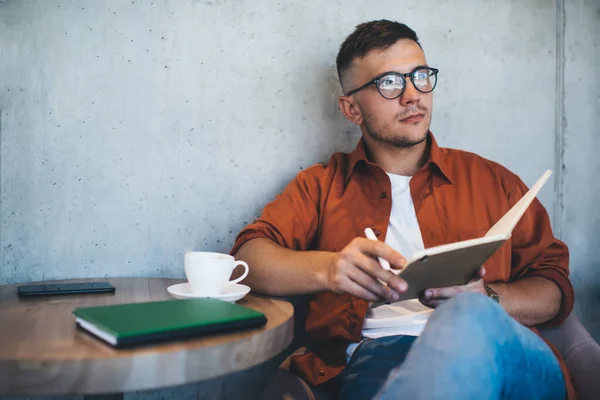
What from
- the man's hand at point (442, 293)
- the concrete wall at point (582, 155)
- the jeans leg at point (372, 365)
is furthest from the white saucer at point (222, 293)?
the concrete wall at point (582, 155)

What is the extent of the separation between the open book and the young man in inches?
2.2

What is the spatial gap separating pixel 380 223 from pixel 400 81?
44cm

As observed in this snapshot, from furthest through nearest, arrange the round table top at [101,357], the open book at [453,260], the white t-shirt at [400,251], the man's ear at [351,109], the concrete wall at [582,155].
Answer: the concrete wall at [582,155], the man's ear at [351,109], the white t-shirt at [400,251], the open book at [453,260], the round table top at [101,357]

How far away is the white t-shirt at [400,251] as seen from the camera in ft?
4.57

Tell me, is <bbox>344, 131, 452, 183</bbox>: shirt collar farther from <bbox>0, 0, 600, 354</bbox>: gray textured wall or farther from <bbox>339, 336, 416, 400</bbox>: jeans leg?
<bbox>339, 336, 416, 400</bbox>: jeans leg

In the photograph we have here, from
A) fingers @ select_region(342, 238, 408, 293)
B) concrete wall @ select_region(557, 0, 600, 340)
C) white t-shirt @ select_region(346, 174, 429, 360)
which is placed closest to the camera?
fingers @ select_region(342, 238, 408, 293)

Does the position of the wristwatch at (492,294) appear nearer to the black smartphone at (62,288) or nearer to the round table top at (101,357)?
the round table top at (101,357)

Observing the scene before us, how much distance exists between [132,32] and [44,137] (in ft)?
1.43

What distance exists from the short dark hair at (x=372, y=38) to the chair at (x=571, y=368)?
0.98m

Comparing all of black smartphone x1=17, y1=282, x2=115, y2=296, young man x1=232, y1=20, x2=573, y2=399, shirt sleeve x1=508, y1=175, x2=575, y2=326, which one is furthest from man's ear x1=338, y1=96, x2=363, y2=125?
black smartphone x1=17, y1=282, x2=115, y2=296

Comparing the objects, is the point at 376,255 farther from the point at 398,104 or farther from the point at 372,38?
the point at 372,38

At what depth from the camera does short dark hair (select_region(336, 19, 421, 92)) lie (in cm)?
165

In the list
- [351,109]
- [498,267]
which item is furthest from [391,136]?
[498,267]

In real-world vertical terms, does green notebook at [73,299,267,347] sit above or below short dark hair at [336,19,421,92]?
below
